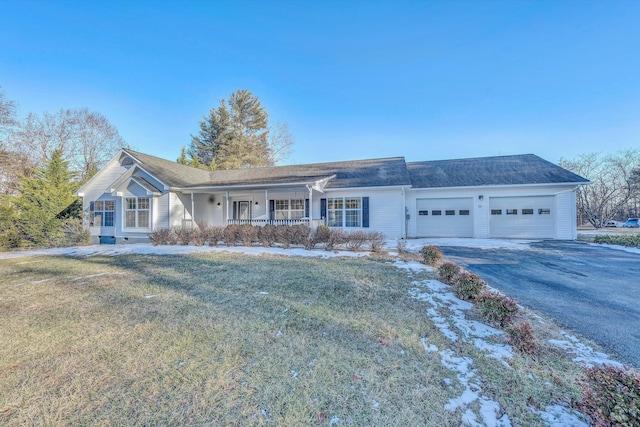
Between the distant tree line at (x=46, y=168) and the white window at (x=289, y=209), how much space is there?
10.1 meters

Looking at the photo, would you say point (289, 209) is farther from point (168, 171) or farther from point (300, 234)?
point (168, 171)

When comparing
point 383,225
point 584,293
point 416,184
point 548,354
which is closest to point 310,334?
point 548,354

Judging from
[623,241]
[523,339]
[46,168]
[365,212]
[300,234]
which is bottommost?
[523,339]

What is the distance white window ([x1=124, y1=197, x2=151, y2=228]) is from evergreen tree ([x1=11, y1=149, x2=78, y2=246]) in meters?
3.29

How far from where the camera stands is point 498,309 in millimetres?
3654

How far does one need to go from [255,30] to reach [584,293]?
54.4 feet

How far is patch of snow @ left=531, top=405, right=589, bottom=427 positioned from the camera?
1944 millimetres

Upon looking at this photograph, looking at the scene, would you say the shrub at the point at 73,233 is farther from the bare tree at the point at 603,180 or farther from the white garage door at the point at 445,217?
the bare tree at the point at 603,180

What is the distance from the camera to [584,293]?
16.9 feet

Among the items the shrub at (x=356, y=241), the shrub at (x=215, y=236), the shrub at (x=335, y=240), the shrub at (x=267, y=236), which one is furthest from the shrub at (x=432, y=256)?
the shrub at (x=215, y=236)

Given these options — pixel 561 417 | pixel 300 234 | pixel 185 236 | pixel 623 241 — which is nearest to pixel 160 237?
pixel 185 236

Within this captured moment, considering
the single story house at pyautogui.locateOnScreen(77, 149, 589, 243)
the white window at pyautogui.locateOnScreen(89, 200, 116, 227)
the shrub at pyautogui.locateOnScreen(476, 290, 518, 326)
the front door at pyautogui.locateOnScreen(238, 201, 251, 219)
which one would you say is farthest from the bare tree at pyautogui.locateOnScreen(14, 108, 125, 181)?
the shrub at pyautogui.locateOnScreen(476, 290, 518, 326)

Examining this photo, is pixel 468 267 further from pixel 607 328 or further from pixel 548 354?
pixel 548 354

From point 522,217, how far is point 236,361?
640 inches
